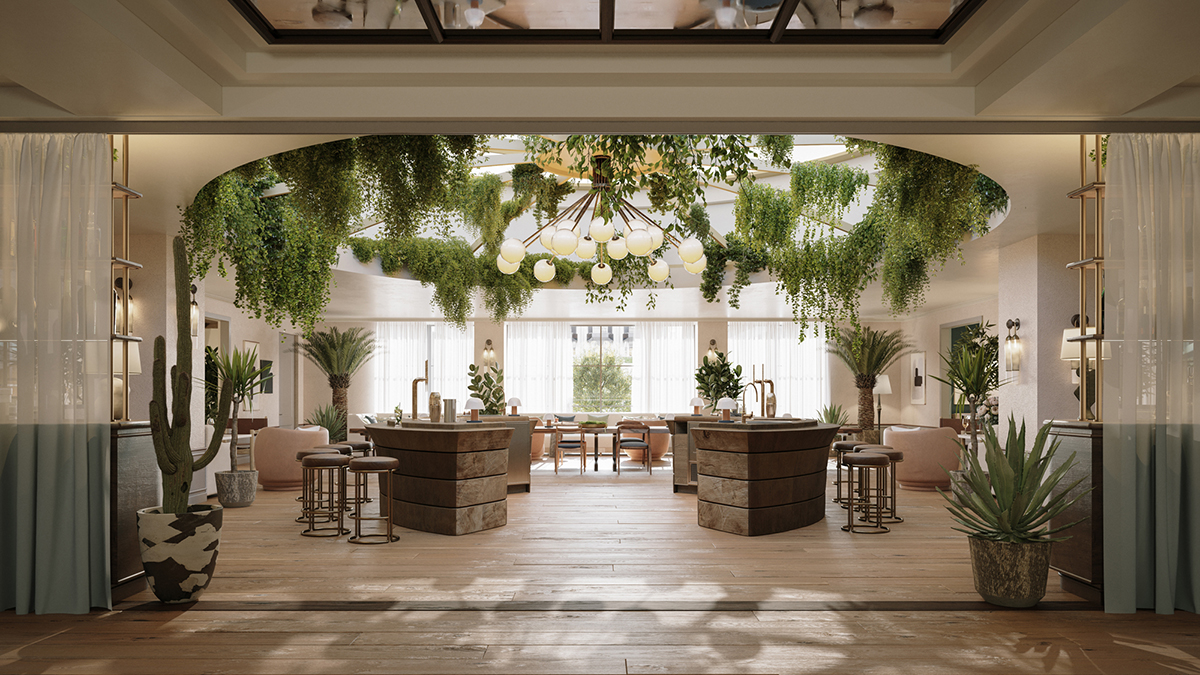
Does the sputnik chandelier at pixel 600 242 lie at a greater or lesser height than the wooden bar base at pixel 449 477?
greater

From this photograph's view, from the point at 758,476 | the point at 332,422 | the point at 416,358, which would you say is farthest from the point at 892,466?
the point at 416,358

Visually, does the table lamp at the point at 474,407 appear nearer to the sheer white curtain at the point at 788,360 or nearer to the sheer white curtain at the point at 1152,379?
the sheer white curtain at the point at 1152,379

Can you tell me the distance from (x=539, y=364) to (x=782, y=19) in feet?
42.7

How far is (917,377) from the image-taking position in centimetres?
1499

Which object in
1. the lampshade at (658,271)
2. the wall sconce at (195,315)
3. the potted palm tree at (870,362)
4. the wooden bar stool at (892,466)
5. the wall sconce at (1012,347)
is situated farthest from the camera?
the potted palm tree at (870,362)

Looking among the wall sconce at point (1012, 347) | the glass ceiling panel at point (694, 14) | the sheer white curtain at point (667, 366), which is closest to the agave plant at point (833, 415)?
the sheer white curtain at point (667, 366)

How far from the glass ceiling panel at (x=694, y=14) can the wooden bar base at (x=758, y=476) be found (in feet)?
11.7

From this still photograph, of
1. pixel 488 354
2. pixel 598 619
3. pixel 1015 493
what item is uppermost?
pixel 488 354

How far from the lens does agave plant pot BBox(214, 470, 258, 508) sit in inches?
313

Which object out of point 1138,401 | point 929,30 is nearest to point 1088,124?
point 929,30

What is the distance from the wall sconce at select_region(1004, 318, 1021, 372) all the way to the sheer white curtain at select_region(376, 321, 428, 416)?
11.5 m

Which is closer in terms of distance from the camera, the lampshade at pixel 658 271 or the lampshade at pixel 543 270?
the lampshade at pixel 543 270

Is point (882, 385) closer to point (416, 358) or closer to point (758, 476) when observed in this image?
point (758, 476)

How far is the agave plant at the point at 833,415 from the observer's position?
14.8 meters
